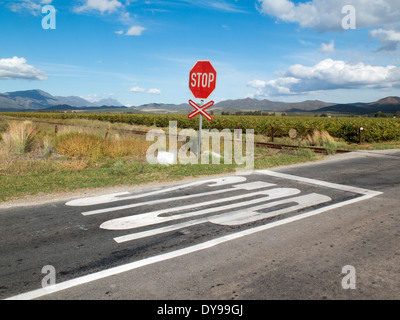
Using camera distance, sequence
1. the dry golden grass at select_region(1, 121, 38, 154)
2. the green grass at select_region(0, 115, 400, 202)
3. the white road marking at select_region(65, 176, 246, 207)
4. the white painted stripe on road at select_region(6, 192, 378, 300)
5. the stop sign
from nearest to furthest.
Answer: the white painted stripe on road at select_region(6, 192, 378, 300), the white road marking at select_region(65, 176, 246, 207), the green grass at select_region(0, 115, 400, 202), the stop sign, the dry golden grass at select_region(1, 121, 38, 154)

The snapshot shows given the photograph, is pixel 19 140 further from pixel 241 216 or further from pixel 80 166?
pixel 241 216

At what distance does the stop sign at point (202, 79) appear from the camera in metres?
10.7

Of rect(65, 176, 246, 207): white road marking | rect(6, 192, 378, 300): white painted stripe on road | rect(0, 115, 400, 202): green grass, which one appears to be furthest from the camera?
rect(0, 115, 400, 202): green grass

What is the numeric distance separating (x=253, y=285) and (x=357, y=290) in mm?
1019

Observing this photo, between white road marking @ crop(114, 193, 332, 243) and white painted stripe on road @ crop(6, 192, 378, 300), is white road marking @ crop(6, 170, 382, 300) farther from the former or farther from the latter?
white road marking @ crop(114, 193, 332, 243)

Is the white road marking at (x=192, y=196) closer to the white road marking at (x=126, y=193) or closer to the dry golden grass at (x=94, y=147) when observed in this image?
the white road marking at (x=126, y=193)

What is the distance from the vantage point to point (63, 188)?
7.34m

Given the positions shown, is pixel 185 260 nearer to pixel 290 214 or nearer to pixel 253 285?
pixel 253 285

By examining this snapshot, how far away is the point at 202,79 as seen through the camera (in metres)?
10.8

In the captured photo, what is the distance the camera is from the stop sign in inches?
422

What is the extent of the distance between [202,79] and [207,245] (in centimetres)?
773

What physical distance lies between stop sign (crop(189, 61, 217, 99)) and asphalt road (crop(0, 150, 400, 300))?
4.60 metres

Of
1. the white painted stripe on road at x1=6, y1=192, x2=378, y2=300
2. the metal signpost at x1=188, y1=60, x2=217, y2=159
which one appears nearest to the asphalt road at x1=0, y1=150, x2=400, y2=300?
the white painted stripe on road at x1=6, y1=192, x2=378, y2=300

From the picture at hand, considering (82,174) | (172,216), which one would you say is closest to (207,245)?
(172,216)
